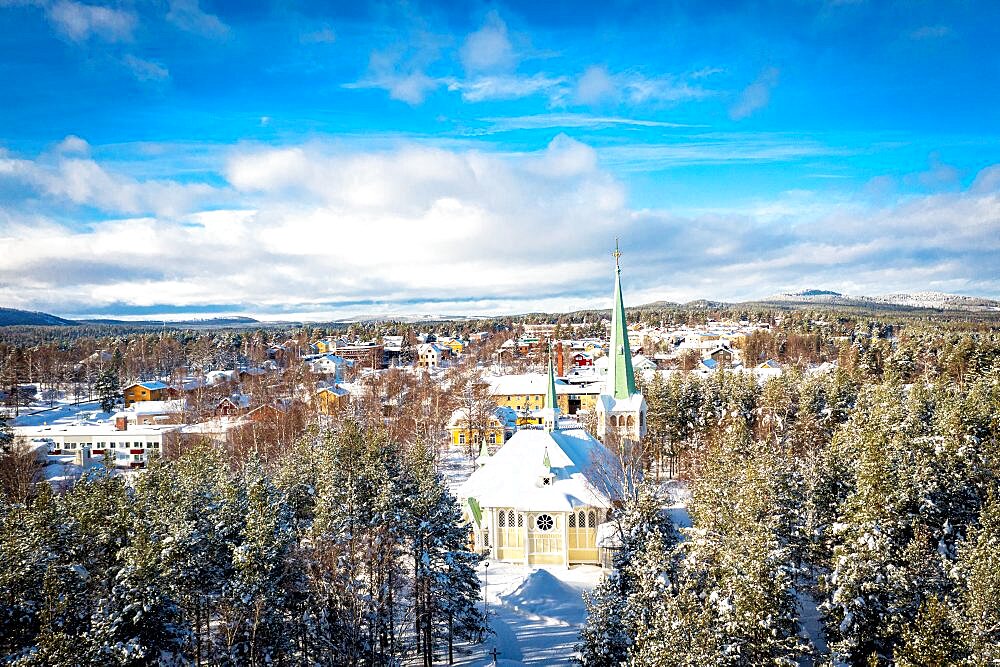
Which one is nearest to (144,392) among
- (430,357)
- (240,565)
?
(430,357)

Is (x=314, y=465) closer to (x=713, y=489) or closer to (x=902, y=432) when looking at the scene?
(x=713, y=489)

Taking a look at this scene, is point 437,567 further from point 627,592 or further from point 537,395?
point 537,395

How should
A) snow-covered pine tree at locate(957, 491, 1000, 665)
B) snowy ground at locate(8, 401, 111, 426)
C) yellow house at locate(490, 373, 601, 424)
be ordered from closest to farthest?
snow-covered pine tree at locate(957, 491, 1000, 665)
snowy ground at locate(8, 401, 111, 426)
yellow house at locate(490, 373, 601, 424)

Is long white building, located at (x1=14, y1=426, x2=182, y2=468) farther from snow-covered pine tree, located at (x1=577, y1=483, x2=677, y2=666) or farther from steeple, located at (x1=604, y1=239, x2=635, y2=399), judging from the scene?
snow-covered pine tree, located at (x1=577, y1=483, x2=677, y2=666)

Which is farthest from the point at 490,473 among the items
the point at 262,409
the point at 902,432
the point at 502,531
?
the point at 262,409

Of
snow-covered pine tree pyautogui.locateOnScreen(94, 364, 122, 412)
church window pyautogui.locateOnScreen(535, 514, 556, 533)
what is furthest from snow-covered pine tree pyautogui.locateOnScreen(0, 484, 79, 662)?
snow-covered pine tree pyautogui.locateOnScreen(94, 364, 122, 412)

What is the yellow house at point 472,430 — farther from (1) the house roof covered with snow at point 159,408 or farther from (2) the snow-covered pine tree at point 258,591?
(2) the snow-covered pine tree at point 258,591
